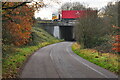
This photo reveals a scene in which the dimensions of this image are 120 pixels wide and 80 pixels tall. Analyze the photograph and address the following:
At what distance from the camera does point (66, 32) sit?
79.4 metres

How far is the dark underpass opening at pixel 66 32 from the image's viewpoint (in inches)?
3034

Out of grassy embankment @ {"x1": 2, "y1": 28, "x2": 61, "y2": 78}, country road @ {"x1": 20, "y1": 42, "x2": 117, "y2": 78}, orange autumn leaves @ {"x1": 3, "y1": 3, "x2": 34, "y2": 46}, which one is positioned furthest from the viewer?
orange autumn leaves @ {"x1": 3, "y1": 3, "x2": 34, "y2": 46}

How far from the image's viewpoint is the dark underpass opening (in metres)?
77.1

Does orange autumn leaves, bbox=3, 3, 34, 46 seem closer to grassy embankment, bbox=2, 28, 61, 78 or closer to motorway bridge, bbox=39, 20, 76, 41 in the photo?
grassy embankment, bbox=2, 28, 61, 78

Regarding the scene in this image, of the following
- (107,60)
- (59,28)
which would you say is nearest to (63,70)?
(107,60)

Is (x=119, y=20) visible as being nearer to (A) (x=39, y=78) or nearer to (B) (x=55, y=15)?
(A) (x=39, y=78)

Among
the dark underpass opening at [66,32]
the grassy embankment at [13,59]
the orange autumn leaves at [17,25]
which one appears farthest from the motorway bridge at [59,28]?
the orange autumn leaves at [17,25]

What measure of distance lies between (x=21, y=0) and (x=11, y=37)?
807 cm

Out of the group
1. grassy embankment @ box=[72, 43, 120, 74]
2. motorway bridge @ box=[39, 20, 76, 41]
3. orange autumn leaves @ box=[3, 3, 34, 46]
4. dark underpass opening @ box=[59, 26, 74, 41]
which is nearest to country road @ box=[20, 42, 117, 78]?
grassy embankment @ box=[72, 43, 120, 74]

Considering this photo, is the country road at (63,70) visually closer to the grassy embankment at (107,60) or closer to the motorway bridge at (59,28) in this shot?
the grassy embankment at (107,60)

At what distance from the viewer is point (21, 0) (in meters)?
12.8

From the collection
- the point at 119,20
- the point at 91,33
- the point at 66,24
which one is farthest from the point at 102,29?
the point at 66,24

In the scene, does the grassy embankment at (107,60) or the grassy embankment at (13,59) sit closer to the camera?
the grassy embankment at (13,59)

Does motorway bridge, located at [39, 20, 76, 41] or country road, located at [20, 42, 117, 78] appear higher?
motorway bridge, located at [39, 20, 76, 41]
